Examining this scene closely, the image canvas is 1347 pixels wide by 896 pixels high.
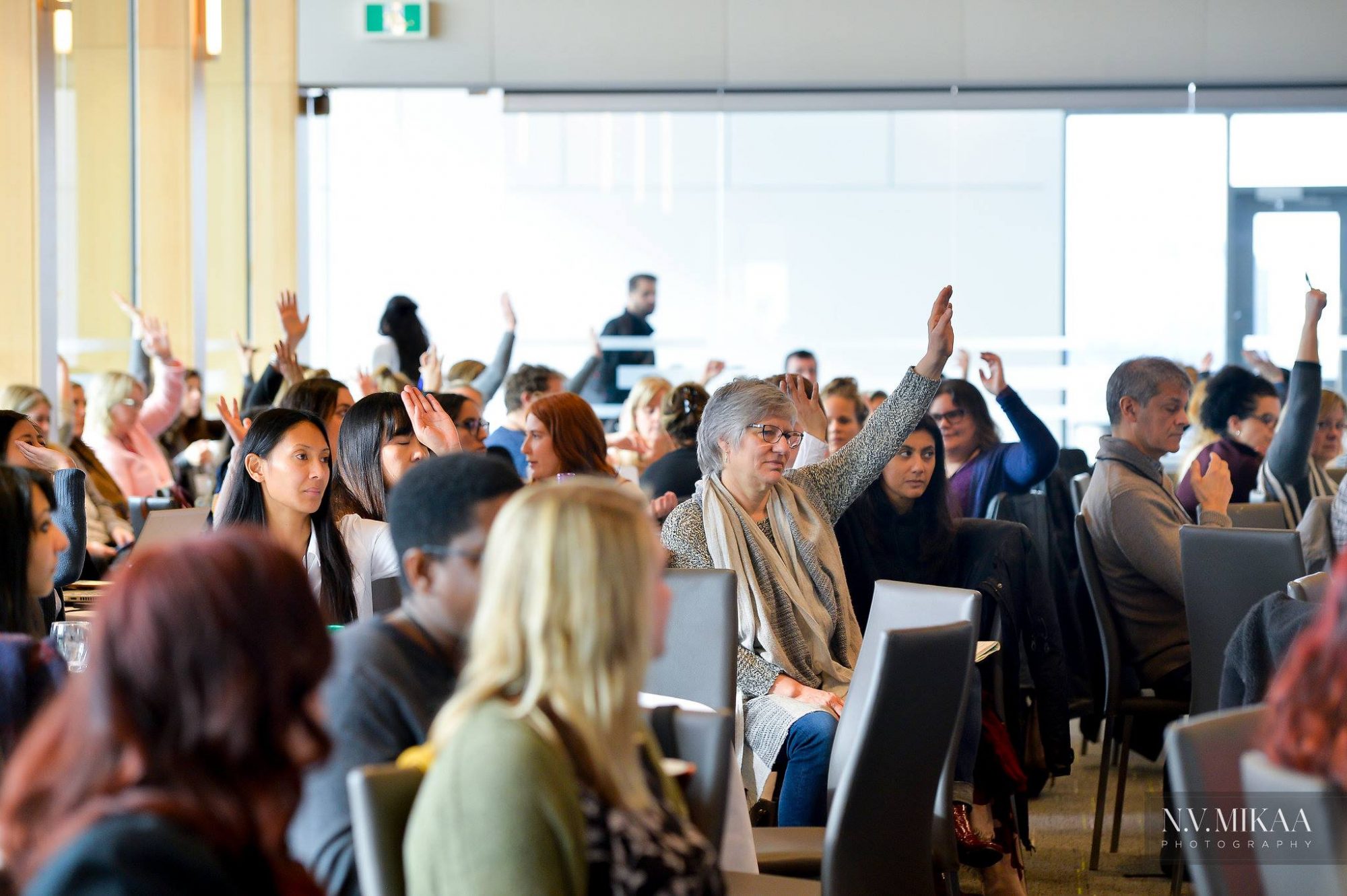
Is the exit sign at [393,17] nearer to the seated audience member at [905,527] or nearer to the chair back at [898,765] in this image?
the seated audience member at [905,527]

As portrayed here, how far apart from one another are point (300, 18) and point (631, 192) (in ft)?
8.20

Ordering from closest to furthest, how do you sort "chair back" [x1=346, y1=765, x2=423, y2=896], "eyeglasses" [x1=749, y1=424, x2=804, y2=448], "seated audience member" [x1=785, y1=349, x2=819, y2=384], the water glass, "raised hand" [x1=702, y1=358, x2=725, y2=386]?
"chair back" [x1=346, y1=765, x2=423, y2=896] < the water glass < "eyeglasses" [x1=749, y1=424, x2=804, y2=448] < "seated audience member" [x1=785, y1=349, x2=819, y2=384] < "raised hand" [x1=702, y1=358, x2=725, y2=386]

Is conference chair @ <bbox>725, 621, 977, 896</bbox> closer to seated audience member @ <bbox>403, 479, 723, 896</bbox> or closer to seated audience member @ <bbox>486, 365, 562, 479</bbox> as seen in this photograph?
seated audience member @ <bbox>403, 479, 723, 896</bbox>

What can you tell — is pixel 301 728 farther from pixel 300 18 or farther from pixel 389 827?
pixel 300 18

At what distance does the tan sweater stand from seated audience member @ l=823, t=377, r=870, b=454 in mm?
2118

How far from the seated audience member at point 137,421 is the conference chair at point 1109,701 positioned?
167 inches

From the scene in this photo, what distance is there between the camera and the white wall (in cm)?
968

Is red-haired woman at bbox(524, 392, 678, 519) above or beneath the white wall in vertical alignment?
beneath

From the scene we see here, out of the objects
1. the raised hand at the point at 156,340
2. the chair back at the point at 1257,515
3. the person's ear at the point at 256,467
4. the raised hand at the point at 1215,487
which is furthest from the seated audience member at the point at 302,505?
the raised hand at the point at 156,340

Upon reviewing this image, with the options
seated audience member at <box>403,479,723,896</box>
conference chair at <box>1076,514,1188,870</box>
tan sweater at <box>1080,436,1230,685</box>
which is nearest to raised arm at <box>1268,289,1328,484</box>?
tan sweater at <box>1080,436,1230,685</box>

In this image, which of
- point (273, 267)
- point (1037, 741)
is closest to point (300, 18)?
point (273, 267)

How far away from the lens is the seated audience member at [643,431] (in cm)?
638

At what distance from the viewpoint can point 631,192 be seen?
981 cm

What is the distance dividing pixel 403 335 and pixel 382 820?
671cm
